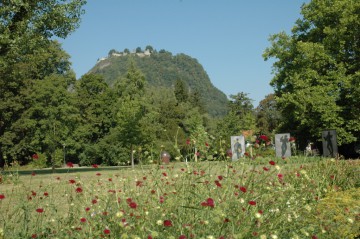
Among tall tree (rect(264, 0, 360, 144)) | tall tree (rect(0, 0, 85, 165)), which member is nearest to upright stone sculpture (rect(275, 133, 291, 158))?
tall tree (rect(264, 0, 360, 144))

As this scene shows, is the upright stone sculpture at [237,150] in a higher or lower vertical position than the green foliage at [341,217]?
higher

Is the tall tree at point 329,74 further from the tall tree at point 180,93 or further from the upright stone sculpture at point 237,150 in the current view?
the tall tree at point 180,93

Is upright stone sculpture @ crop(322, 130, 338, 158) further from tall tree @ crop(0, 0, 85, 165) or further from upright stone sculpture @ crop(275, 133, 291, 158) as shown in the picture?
tall tree @ crop(0, 0, 85, 165)

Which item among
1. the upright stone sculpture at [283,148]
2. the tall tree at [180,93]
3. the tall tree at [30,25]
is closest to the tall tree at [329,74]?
the upright stone sculpture at [283,148]

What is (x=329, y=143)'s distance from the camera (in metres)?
23.3

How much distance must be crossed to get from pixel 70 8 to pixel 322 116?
1934 cm

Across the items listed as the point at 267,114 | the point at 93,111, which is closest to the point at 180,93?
the point at 267,114

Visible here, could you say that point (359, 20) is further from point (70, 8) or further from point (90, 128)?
point (90, 128)

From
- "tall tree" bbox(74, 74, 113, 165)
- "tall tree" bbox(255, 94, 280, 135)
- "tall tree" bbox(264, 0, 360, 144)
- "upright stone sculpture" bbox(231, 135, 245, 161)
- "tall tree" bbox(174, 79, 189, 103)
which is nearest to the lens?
"upright stone sculpture" bbox(231, 135, 245, 161)

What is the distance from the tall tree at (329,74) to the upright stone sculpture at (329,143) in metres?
6.57

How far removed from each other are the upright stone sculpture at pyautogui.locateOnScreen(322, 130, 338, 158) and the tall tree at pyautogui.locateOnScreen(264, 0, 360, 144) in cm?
657

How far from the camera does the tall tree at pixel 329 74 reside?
2995 centimetres

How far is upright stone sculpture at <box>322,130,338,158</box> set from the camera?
23109 millimetres

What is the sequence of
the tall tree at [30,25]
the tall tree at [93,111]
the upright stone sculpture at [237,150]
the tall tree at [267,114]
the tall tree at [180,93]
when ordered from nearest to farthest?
1. the upright stone sculpture at [237,150]
2. the tall tree at [30,25]
3. the tall tree at [93,111]
4. the tall tree at [267,114]
5. the tall tree at [180,93]
